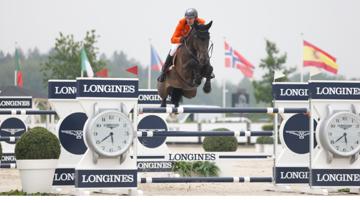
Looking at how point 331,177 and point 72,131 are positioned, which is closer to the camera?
point 331,177

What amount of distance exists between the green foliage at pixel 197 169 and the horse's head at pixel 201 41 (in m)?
1.53

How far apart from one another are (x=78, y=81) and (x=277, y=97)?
2199mm

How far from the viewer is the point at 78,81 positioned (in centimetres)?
786

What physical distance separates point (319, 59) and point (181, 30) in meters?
11.8

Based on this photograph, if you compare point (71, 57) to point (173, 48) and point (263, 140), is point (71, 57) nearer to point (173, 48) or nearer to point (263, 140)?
point (263, 140)

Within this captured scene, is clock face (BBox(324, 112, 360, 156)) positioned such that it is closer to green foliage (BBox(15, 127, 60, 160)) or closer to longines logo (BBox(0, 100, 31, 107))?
green foliage (BBox(15, 127, 60, 160))

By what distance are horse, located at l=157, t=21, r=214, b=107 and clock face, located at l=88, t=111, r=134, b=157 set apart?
1.58 m

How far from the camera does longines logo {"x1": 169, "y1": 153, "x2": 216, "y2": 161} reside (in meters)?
8.41

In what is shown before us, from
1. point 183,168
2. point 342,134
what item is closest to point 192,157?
point 342,134

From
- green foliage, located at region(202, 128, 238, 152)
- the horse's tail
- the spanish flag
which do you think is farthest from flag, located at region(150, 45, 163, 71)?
the horse's tail

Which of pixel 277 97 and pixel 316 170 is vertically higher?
pixel 277 97

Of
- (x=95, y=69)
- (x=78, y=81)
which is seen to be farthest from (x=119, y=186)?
(x=95, y=69)

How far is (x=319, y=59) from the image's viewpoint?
20.9 metres
